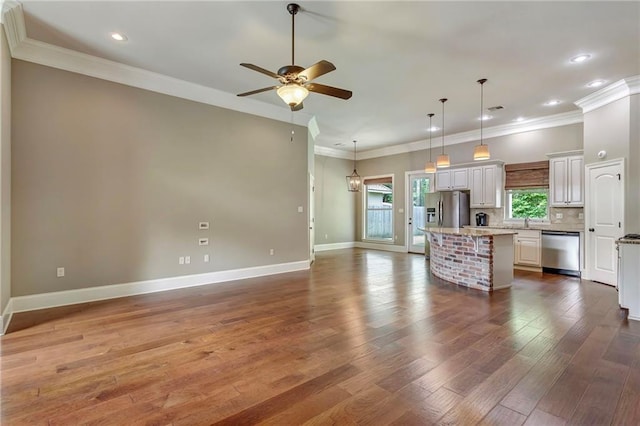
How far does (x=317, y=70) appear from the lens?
2805mm

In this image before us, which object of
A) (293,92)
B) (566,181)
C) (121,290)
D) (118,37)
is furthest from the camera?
(566,181)

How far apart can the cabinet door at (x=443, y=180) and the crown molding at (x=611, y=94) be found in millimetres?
2981

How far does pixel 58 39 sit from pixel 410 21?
13.5 ft

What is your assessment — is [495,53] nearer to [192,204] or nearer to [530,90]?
[530,90]

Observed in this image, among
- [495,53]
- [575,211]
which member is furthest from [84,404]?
[575,211]

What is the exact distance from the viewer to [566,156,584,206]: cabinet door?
585 centimetres

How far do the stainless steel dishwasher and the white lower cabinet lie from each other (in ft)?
0.34

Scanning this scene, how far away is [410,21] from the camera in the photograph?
324 cm

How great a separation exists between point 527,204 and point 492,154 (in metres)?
1.41

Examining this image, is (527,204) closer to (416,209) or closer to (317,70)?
(416,209)

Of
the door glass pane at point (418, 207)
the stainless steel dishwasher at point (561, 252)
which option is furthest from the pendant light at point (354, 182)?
the stainless steel dishwasher at point (561, 252)

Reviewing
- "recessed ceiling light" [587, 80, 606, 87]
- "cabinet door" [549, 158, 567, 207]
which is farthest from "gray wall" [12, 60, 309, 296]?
"cabinet door" [549, 158, 567, 207]

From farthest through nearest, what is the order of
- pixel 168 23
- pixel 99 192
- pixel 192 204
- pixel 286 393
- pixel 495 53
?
pixel 192 204
pixel 99 192
pixel 495 53
pixel 168 23
pixel 286 393

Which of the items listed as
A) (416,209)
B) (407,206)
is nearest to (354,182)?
(407,206)
